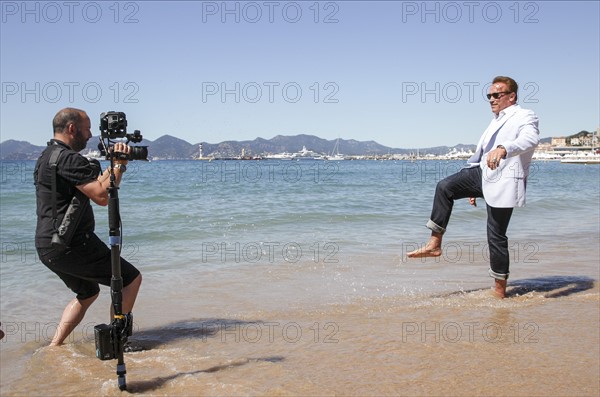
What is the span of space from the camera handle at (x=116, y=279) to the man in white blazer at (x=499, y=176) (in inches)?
118

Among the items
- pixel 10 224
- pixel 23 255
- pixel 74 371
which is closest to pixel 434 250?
pixel 74 371

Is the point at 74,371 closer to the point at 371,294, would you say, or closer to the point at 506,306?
the point at 371,294

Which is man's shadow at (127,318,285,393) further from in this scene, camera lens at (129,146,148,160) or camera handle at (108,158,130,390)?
camera lens at (129,146,148,160)

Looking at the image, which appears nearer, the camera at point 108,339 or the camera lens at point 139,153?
the camera at point 108,339

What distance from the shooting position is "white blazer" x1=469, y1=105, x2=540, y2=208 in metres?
5.30

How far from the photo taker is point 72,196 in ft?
13.0

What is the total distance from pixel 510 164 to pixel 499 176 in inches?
5.9

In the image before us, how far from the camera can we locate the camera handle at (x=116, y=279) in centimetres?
324

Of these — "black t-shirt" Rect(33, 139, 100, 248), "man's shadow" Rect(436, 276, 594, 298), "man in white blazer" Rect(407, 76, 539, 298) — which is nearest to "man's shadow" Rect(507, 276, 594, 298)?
"man's shadow" Rect(436, 276, 594, 298)

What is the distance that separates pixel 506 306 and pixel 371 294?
4.61 feet

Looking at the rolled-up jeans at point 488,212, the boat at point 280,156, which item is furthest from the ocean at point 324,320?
the boat at point 280,156

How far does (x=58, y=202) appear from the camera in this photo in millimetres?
3920

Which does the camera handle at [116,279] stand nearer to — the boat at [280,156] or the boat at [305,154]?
the boat at [280,156]

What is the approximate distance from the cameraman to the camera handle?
0.40m
